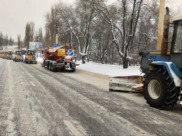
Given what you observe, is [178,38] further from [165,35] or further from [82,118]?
[82,118]

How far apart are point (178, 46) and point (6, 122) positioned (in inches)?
199

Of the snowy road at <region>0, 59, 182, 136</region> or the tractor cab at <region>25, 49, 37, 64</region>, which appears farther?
the tractor cab at <region>25, 49, 37, 64</region>

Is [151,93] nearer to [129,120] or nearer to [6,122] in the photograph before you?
[129,120]

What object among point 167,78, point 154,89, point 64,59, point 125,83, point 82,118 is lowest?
point 82,118

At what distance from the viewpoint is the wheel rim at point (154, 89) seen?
6163 millimetres

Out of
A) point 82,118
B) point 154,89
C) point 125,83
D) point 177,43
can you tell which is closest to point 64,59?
point 125,83

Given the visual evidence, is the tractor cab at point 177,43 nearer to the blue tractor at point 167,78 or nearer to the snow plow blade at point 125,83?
the blue tractor at point 167,78

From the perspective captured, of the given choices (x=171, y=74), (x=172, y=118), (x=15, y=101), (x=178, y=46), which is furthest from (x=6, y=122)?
(x=178, y=46)

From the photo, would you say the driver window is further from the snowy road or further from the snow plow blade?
the snow plow blade

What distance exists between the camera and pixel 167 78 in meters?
5.64

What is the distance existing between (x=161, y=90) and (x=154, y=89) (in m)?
0.63

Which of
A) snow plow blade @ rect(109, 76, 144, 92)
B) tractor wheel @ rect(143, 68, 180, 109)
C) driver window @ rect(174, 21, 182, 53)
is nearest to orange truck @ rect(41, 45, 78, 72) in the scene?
snow plow blade @ rect(109, 76, 144, 92)

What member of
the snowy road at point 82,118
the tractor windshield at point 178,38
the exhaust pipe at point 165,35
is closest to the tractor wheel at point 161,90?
the snowy road at point 82,118

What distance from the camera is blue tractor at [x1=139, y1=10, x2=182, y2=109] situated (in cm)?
555
